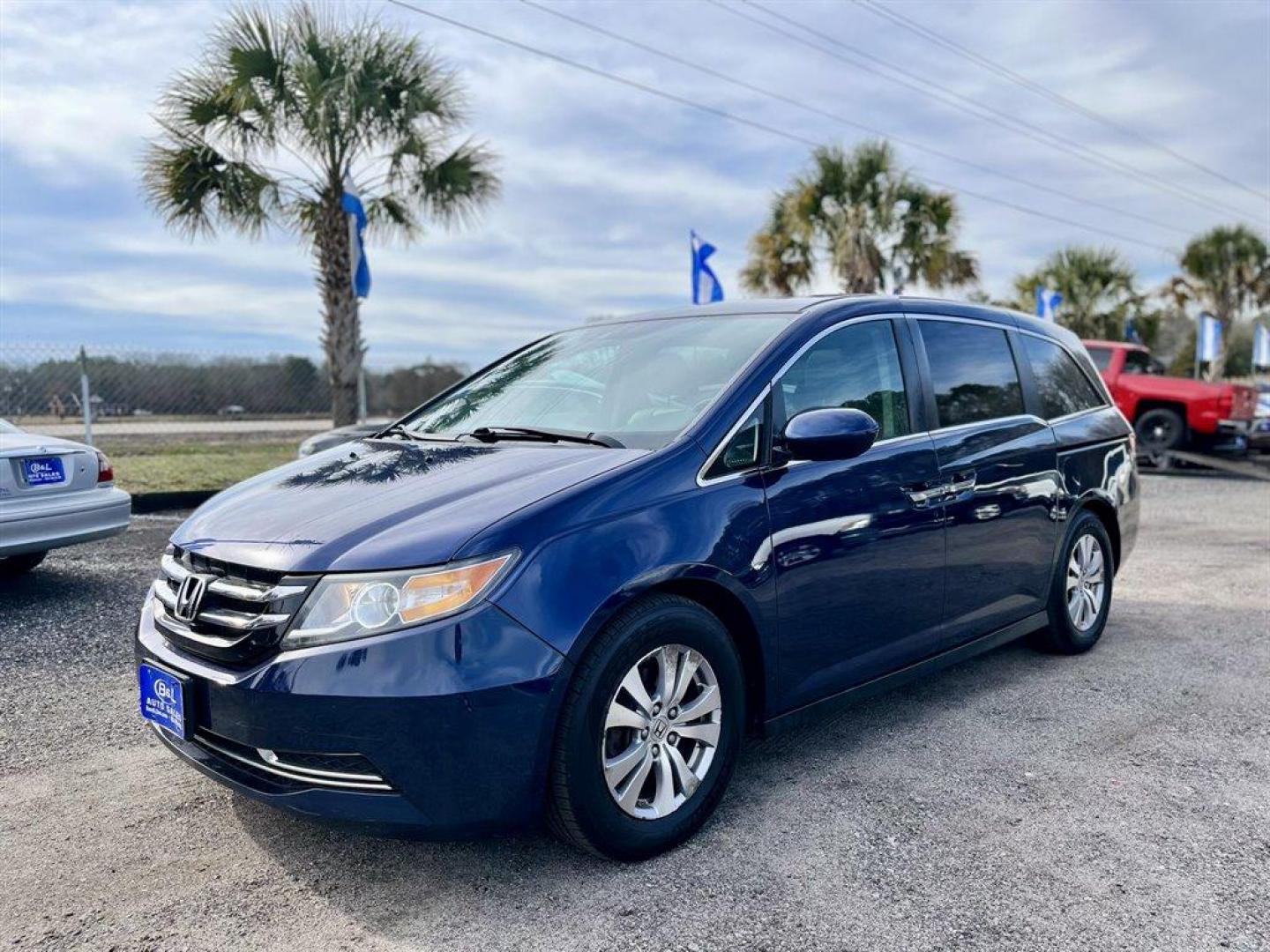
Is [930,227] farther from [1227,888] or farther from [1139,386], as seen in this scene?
[1227,888]

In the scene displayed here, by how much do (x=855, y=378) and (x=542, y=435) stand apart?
46.4 inches

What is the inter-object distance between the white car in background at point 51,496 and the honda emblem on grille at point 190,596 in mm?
3293

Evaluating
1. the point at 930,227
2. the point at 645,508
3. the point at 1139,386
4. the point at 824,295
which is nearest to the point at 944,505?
the point at 824,295

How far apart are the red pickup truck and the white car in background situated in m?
13.2

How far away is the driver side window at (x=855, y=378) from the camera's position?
3.41 meters

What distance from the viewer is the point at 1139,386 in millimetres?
14844

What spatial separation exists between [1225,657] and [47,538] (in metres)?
6.23

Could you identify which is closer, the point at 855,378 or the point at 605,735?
the point at 605,735

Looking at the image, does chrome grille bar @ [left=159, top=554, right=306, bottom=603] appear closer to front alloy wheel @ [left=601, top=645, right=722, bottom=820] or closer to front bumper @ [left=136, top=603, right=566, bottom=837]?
front bumper @ [left=136, top=603, right=566, bottom=837]

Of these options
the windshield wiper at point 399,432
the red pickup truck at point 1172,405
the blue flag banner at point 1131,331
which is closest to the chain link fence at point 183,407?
the windshield wiper at point 399,432

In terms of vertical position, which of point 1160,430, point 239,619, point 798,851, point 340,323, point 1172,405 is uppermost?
point 340,323

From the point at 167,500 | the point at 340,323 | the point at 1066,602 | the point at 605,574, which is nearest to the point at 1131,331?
the point at 340,323

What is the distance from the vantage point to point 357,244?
11.7m

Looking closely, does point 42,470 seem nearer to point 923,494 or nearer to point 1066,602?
point 923,494
